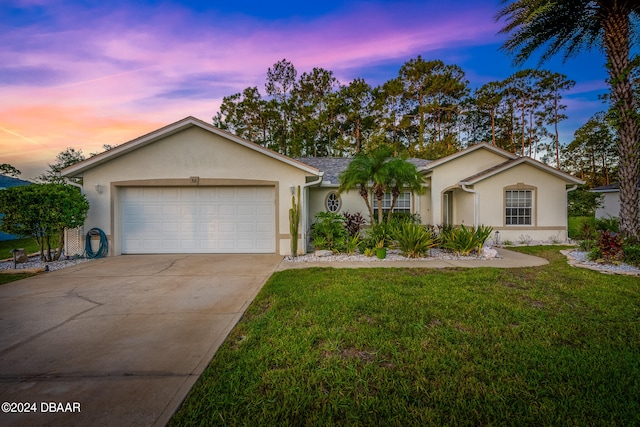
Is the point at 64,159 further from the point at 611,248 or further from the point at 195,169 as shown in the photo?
the point at 611,248

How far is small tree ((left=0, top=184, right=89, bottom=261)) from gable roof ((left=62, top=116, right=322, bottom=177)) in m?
1.07

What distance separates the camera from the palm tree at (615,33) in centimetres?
895

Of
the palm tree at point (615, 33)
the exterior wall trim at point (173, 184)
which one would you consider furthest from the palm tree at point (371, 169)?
the palm tree at point (615, 33)

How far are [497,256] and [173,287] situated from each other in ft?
30.9

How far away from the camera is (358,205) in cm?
1350

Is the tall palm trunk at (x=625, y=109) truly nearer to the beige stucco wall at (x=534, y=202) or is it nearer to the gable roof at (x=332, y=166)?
the beige stucco wall at (x=534, y=202)

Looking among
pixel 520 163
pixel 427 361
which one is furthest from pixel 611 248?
pixel 427 361

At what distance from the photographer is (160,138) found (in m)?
10.1

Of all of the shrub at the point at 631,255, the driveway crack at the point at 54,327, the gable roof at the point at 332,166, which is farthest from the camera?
the gable roof at the point at 332,166

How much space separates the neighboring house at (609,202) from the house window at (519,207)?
11.5 m

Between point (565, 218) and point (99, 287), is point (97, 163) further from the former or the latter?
point (565, 218)

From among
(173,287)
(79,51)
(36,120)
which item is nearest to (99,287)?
(173,287)

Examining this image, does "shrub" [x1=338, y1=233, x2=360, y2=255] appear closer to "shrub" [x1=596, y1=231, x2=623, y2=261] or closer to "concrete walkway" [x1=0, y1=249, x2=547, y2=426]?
"concrete walkway" [x1=0, y1=249, x2=547, y2=426]

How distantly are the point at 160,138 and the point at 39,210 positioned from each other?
402 cm
